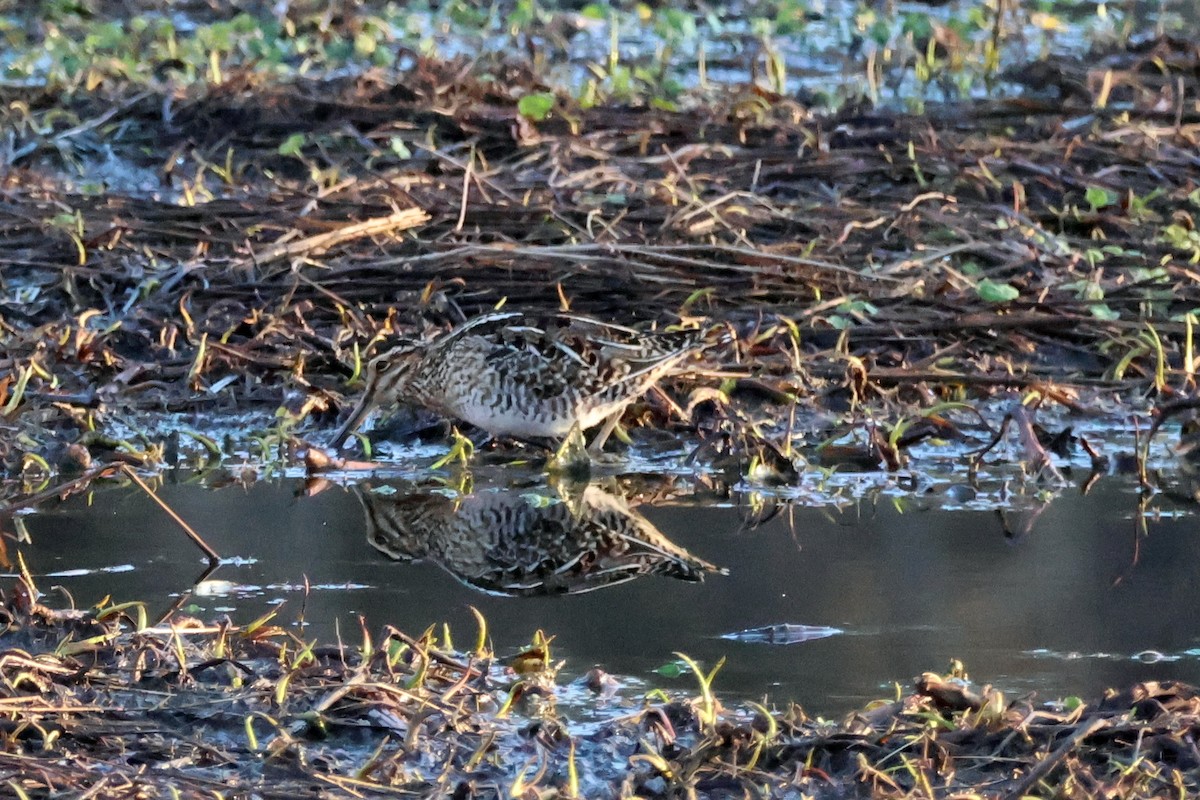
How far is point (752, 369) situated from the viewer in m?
7.19

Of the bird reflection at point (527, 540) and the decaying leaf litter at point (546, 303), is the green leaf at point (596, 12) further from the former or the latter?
the bird reflection at point (527, 540)

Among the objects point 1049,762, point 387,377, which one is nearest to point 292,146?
point 387,377

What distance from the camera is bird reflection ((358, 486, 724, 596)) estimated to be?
540cm

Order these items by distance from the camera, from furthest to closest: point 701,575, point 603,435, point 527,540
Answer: point 603,435 < point 527,540 < point 701,575

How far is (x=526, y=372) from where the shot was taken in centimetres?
651

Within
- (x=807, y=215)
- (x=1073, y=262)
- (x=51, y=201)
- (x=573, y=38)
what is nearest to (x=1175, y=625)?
(x=1073, y=262)

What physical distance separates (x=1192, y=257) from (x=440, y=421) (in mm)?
3280

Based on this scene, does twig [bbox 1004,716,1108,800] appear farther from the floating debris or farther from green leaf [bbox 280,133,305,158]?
green leaf [bbox 280,133,305,158]

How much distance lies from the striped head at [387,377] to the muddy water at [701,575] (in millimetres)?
481

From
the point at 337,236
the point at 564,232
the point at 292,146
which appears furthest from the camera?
the point at 292,146

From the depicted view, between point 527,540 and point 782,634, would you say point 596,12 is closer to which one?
point 527,540

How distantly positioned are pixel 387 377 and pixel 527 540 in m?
1.19

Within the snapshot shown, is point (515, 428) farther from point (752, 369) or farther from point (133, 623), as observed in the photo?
point (133, 623)

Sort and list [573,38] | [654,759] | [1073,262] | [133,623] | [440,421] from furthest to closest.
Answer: [573,38]
[1073,262]
[440,421]
[133,623]
[654,759]
